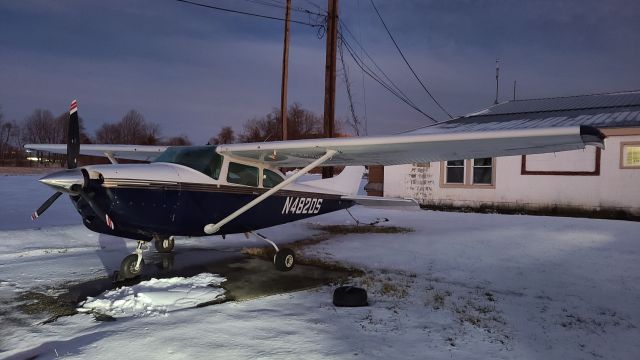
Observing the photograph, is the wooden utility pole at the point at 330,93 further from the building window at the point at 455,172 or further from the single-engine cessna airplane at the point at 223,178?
the building window at the point at 455,172

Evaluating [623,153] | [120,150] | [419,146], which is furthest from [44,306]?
[623,153]

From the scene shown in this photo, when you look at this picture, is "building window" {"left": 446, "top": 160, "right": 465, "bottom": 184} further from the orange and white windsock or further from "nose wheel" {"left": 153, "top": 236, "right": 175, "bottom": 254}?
the orange and white windsock

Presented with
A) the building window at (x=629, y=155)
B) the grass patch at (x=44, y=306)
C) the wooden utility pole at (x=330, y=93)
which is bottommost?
the grass patch at (x=44, y=306)

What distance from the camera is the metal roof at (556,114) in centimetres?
1486

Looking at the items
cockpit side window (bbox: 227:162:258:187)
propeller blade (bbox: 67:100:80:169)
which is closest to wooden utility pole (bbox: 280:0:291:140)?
cockpit side window (bbox: 227:162:258:187)

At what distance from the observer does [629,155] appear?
45.0 feet

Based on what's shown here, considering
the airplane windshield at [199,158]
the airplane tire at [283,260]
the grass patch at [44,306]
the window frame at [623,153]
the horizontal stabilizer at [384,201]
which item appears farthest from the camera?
the window frame at [623,153]

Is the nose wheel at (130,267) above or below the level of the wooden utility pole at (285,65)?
below

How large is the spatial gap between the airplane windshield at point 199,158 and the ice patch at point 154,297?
167 centimetres

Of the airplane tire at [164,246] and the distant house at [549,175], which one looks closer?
the airplane tire at [164,246]

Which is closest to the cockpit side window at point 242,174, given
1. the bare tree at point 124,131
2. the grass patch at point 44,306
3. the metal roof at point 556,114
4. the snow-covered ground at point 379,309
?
the snow-covered ground at point 379,309

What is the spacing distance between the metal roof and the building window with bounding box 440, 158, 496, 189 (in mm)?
1369

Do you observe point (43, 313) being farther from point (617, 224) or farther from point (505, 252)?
point (617, 224)

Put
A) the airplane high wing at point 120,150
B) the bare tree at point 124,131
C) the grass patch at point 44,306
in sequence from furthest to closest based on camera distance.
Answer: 1. the bare tree at point 124,131
2. the airplane high wing at point 120,150
3. the grass patch at point 44,306
